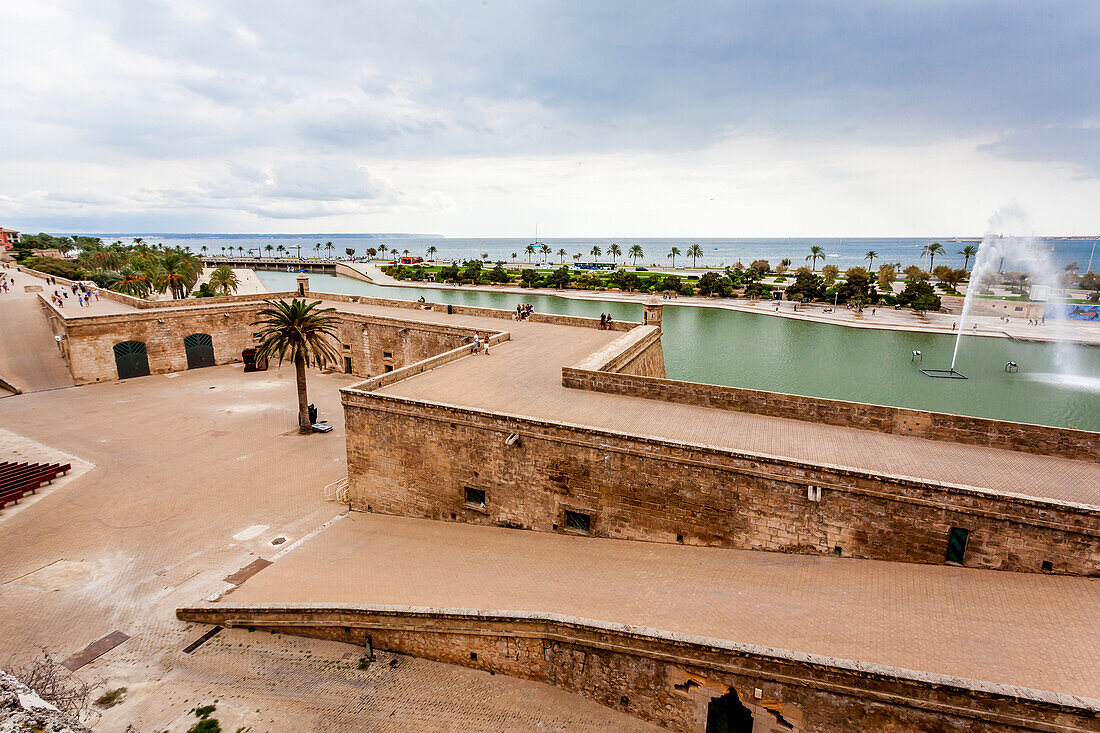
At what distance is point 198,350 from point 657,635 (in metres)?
34.9

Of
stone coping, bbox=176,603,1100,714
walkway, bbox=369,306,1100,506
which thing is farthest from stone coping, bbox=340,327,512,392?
stone coping, bbox=176,603,1100,714

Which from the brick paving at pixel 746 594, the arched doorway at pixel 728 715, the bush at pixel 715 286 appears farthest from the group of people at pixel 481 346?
the bush at pixel 715 286

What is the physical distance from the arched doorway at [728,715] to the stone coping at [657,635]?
1.01 meters

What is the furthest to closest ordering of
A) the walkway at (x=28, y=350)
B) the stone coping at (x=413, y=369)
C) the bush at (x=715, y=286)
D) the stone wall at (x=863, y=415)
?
the bush at (x=715, y=286)
the walkway at (x=28, y=350)
the stone coping at (x=413, y=369)
the stone wall at (x=863, y=415)

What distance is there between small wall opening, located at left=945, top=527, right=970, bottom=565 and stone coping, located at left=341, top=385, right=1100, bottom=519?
0.81 meters

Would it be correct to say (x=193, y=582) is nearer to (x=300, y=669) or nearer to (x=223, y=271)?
(x=300, y=669)

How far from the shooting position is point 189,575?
13.4 metres

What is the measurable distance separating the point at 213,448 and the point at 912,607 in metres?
23.6

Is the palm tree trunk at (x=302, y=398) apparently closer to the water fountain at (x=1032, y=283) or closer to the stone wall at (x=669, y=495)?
the stone wall at (x=669, y=495)

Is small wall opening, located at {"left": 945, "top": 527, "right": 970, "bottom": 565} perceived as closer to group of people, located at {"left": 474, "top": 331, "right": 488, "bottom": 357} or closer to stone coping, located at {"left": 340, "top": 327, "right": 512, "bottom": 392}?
stone coping, located at {"left": 340, "top": 327, "right": 512, "bottom": 392}

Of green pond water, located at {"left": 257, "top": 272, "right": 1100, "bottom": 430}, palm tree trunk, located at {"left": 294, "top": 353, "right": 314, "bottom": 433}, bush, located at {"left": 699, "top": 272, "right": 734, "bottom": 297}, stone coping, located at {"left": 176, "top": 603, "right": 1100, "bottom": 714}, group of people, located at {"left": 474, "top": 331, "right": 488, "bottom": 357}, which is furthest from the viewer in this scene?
bush, located at {"left": 699, "top": 272, "right": 734, "bottom": 297}

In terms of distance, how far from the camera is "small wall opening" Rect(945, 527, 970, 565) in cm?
988

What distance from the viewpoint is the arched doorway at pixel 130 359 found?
98.7ft

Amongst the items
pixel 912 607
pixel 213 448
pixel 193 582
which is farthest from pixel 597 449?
pixel 213 448
